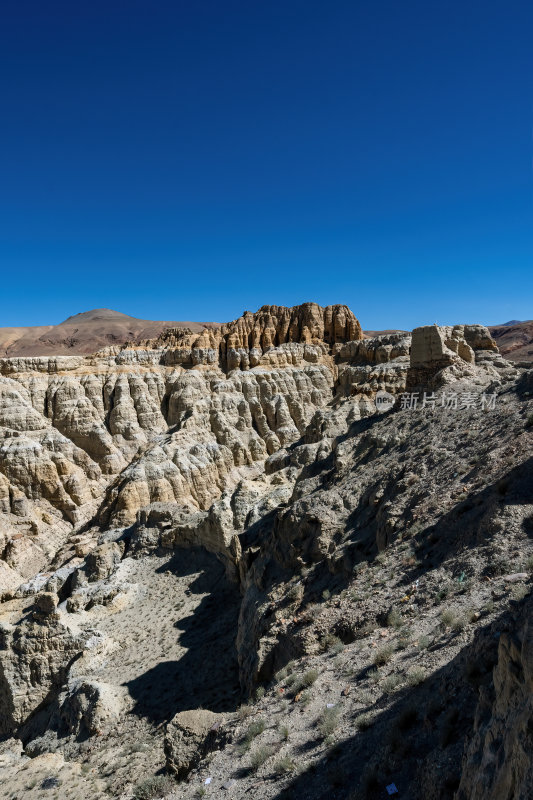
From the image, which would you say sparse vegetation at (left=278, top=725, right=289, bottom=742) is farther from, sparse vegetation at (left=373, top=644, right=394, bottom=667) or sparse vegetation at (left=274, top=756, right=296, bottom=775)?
sparse vegetation at (left=373, top=644, right=394, bottom=667)

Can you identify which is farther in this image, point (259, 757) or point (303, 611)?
point (303, 611)

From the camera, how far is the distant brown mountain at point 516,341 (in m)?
117

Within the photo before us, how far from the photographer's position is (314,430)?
107 feet

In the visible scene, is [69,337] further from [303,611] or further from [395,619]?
[395,619]

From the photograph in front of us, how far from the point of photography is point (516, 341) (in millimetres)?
142750

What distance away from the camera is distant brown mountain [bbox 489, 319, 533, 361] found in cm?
11661

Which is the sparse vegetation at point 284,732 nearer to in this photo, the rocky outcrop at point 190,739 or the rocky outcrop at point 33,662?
the rocky outcrop at point 190,739

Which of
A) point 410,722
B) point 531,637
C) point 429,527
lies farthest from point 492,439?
point 531,637

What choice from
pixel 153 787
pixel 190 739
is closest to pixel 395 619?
pixel 190 739

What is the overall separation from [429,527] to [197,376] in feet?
174

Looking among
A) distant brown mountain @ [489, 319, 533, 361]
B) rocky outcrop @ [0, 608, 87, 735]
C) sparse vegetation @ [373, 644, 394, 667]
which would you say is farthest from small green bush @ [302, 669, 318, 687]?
distant brown mountain @ [489, 319, 533, 361]

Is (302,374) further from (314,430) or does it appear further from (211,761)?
(211,761)

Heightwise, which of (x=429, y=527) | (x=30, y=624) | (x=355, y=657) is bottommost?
(x=30, y=624)

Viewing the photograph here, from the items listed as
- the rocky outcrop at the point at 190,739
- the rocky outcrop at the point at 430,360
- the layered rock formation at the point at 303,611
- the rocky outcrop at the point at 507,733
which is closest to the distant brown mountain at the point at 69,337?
the layered rock formation at the point at 303,611
